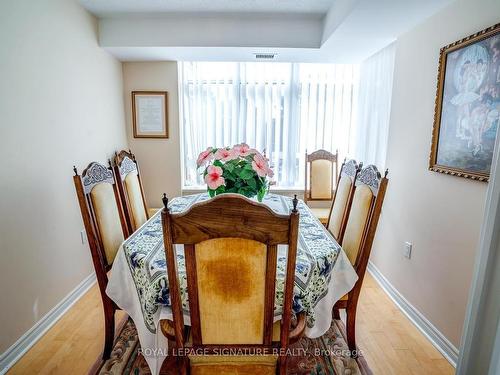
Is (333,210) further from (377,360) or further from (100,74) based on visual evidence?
(100,74)

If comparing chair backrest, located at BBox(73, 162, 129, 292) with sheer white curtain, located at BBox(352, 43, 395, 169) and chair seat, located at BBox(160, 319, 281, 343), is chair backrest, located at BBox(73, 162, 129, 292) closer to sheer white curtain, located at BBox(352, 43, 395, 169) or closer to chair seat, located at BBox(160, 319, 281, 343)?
chair seat, located at BBox(160, 319, 281, 343)

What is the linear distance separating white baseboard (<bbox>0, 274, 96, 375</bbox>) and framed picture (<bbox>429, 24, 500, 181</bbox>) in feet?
9.09

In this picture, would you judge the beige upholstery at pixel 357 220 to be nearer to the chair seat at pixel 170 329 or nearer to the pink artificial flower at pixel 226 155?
the chair seat at pixel 170 329

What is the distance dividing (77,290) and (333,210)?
2.14 meters

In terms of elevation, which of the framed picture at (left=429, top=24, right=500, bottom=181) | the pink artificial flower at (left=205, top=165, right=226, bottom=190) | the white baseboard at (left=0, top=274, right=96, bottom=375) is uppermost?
the framed picture at (left=429, top=24, right=500, bottom=181)

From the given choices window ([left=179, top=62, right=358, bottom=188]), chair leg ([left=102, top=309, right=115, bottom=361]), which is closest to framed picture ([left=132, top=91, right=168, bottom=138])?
window ([left=179, top=62, right=358, bottom=188])

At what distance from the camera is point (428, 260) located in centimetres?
191

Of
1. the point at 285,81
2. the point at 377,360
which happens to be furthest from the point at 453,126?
the point at 285,81

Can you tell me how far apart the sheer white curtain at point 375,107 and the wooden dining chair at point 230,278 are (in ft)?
7.03

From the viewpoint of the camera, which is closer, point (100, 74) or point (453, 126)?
point (453, 126)

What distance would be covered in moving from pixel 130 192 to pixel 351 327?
1731 millimetres

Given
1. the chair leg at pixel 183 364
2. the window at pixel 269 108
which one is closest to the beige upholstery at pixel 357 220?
the chair leg at pixel 183 364

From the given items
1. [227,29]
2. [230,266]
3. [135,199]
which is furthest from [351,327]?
[227,29]

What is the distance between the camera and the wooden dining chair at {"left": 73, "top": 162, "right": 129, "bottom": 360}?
144 cm
